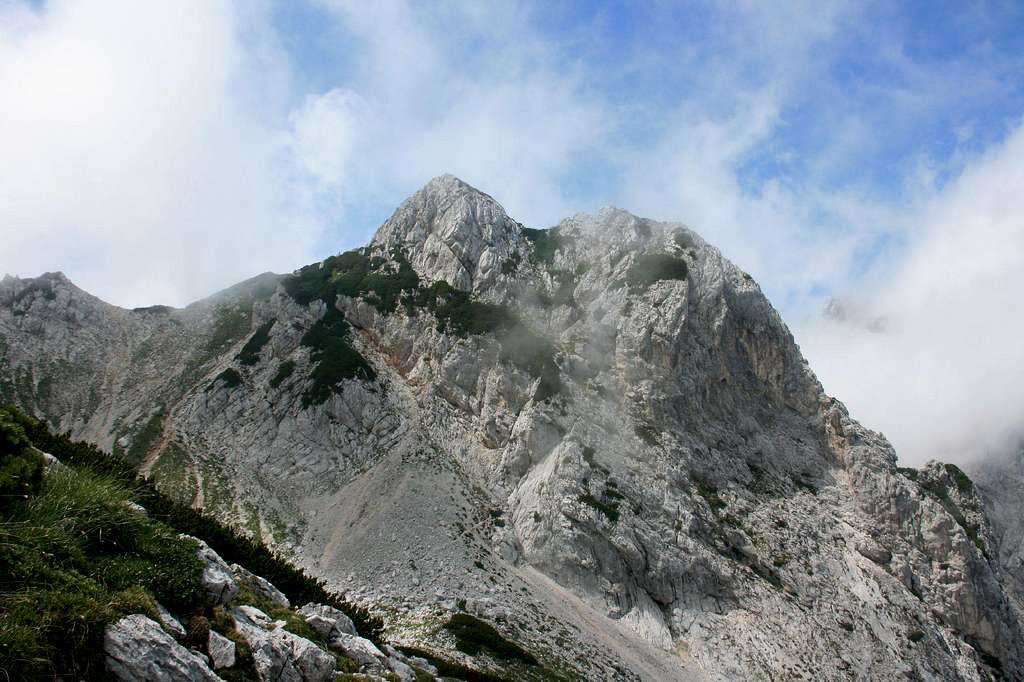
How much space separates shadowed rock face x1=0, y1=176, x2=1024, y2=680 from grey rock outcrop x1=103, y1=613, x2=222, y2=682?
30.2 m

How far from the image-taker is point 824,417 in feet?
257

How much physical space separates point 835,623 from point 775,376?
112 feet

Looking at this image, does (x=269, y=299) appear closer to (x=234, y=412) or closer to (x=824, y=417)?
(x=234, y=412)

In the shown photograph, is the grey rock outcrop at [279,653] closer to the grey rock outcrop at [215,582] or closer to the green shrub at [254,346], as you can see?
the grey rock outcrop at [215,582]

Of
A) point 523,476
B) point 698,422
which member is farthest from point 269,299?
point 698,422

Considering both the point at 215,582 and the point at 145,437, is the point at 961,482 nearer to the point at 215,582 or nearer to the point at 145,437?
the point at 215,582

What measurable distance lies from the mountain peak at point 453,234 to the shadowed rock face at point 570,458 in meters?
0.58

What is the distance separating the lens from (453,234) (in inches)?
3588

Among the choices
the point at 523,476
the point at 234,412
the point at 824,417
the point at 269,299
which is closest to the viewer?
the point at 523,476

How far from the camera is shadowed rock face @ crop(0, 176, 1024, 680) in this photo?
2000 inches

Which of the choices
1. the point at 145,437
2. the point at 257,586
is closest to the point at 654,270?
the point at 145,437

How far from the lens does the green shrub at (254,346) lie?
7638cm

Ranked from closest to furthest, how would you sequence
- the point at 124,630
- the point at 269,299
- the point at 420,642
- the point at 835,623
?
the point at 124,630 < the point at 420,642 < the point at 835,623 < the point at 269,299

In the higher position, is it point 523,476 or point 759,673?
point 523,476
